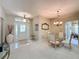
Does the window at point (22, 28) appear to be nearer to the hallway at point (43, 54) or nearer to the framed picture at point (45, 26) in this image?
the framed picture at point (45, 26)

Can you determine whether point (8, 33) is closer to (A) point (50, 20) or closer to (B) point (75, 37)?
(A) point (50, 20)

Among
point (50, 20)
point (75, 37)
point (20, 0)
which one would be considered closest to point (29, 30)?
point (50, 20)

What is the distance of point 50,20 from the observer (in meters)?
9.46

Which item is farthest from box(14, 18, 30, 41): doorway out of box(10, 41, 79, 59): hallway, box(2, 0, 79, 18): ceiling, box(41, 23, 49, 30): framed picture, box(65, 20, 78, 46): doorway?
box(65, 20, 78, 46): doorway

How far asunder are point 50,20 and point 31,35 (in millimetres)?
2779

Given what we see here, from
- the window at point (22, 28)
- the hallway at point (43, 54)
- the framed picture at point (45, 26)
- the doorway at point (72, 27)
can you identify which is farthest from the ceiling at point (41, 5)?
the window at point (22, 28)

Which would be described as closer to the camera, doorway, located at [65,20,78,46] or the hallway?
the hallway

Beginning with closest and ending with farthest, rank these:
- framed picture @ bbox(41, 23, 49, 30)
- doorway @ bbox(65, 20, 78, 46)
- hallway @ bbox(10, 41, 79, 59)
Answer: hallway @ bbox(10, 41, 79, 59) → doorway @ bbox(65, 20, 78, 46) → framed picture @ bbox(41, 23, 49, 30)

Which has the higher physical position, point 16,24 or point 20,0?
point 20,0

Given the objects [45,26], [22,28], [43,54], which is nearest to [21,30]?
[22,28]

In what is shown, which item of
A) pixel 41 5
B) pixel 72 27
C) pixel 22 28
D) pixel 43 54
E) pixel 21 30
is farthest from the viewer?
pixel 22 28

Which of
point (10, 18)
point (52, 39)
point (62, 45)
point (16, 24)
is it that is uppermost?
point (10, 18)

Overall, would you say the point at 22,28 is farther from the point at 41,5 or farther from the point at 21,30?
the point at 41,5

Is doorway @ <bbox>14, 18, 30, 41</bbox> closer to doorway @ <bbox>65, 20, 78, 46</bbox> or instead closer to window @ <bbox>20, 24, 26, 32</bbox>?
window @ <bbox>20, 24, 26, 32</bbox>
